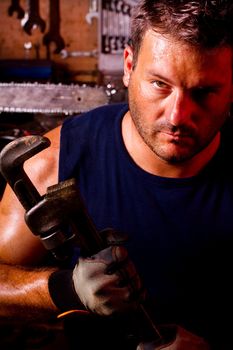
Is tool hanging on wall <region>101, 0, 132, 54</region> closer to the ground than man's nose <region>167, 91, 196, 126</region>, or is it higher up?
closer to the ground

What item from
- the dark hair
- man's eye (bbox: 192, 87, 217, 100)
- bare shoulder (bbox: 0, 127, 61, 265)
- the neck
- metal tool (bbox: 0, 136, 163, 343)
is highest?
the dark hair

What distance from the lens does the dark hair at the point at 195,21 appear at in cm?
124

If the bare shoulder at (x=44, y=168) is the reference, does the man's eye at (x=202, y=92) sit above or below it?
above

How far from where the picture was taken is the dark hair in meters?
1.24

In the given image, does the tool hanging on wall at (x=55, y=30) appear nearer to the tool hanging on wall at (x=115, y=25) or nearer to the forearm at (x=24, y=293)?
the tool hanging on wall at (x=115, y=25)

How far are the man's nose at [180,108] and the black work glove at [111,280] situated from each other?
15.6 inches

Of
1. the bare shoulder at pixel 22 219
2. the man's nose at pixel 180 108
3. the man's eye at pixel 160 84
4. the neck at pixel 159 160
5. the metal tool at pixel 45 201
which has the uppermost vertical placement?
the man's eye at pixel 160 84

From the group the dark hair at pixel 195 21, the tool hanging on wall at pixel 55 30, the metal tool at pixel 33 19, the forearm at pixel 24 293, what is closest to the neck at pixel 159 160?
the dark hair at pixel 195 21

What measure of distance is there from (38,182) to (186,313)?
699mm

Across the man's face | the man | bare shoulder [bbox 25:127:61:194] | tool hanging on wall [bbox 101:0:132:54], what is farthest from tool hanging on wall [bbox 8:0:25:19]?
the man's face

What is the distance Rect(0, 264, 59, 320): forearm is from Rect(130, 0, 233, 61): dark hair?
87cm

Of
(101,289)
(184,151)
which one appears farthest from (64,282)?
(184,151)

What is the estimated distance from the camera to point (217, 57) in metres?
1.26

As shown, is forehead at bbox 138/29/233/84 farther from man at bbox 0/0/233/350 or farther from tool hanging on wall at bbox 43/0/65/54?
tool hanging on wall at bbox 43/0/65/54
